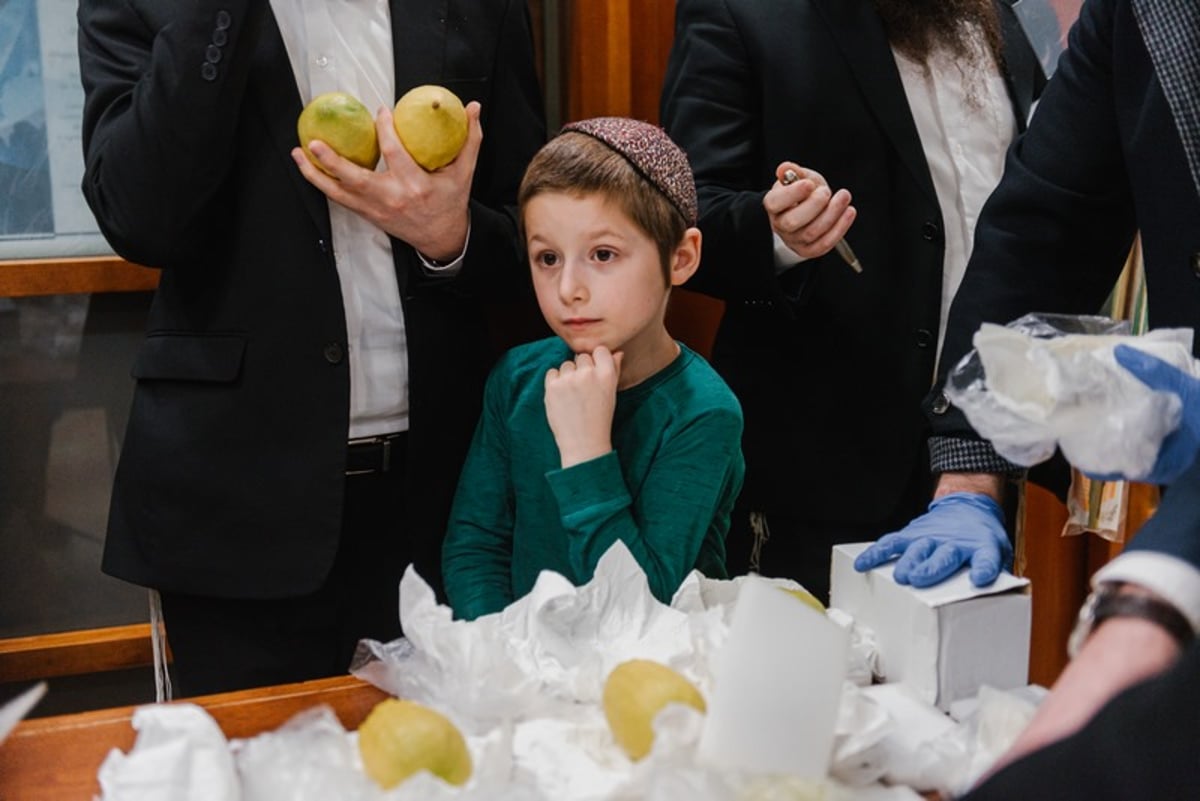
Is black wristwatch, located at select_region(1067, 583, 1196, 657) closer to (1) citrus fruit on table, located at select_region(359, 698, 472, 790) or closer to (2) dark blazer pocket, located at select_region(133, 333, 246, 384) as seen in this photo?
(1) citrus fruit on table, located at select_region(359, 698, 472, 790)

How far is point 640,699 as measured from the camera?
41.3 inches

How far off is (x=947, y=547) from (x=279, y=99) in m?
1.12

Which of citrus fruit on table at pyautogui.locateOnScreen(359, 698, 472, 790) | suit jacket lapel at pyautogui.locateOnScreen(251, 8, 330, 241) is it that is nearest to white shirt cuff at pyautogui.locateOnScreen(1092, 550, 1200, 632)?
citrus fruit on table at pyautogui.locateOnScreen(359, 698, 472, 790)

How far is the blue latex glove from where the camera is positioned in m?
1.28

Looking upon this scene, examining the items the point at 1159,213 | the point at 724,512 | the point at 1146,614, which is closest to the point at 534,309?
the point at 724,512

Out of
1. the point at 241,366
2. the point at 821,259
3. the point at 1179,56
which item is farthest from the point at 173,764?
the point at 821,259

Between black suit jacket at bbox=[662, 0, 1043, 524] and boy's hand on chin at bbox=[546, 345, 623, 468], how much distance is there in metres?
0.52

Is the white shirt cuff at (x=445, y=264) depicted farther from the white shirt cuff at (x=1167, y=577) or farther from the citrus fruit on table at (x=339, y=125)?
the white shirt cuff at (x=1167, y=577)

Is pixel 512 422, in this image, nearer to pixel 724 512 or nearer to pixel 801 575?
pixel 724 512

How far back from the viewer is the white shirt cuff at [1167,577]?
36.4 inches

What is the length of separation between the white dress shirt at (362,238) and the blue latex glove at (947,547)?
80cm

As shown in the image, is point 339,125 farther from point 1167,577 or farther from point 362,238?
point 1167,577

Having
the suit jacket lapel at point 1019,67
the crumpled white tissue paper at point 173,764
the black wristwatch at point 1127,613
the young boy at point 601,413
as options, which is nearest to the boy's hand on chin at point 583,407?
the young boy at point 601,413

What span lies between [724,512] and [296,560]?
61 cm
